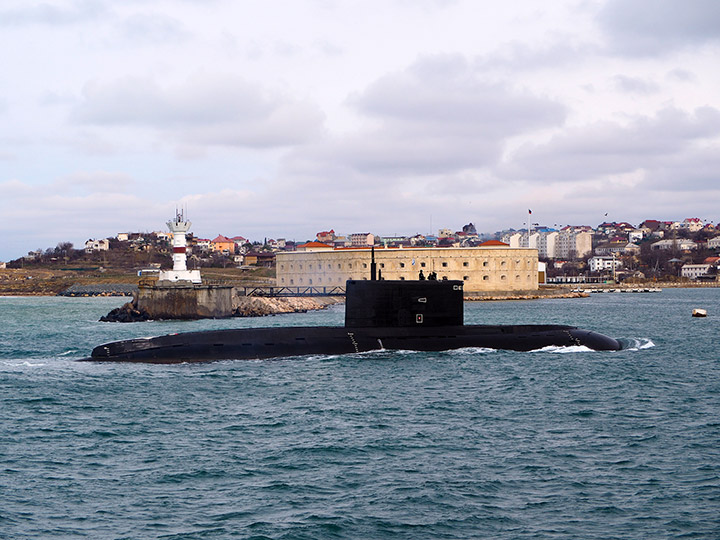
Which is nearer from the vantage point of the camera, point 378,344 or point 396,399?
point 396,399

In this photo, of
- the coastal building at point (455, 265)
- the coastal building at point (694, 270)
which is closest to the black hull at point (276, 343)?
the coastal building at point (455, 265)

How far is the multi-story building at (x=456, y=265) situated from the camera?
319 ft

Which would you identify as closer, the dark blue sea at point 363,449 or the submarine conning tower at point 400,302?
the dark blue sea at point 363,449

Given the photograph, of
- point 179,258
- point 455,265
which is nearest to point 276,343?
point 179,258

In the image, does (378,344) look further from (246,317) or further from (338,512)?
(246,317)

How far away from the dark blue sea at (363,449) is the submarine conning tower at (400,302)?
5.19 feet

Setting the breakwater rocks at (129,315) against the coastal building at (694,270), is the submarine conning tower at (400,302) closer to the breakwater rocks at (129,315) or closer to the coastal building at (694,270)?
the breakwater rocks at (129,315)

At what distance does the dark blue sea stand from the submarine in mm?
700

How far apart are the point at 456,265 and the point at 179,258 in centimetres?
4285

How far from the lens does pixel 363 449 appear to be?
674 inches

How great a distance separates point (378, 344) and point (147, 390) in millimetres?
9426

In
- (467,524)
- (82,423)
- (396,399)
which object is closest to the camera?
(467,524)

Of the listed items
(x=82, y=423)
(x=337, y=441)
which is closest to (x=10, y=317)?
(x=82, y=423)

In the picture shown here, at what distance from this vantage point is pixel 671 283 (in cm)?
16975
